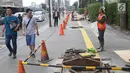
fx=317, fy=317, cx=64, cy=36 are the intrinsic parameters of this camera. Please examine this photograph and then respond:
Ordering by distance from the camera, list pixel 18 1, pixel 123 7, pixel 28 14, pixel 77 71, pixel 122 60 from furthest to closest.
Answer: pixel 18 1 → pixel 123 7 → pixel 28 14 → pixel 122 60 → pixel 77 71

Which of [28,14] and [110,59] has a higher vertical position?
[28,14]

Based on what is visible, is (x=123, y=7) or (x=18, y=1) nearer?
(x=123, y=7)

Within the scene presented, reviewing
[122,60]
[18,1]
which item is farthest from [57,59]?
[18,1]

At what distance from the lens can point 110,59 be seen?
10727 mm

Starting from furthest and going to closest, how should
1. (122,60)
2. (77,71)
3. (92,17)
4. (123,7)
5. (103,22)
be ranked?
(92,17)
(123,7)
(103,22)
(122,60)
(77,71)

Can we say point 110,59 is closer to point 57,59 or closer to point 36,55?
point 57,59

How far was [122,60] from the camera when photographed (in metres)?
10.7

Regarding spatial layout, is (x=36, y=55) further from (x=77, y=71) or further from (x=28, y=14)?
(x=77, y=71)

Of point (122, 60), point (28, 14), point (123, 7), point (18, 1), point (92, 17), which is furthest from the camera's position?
point (18, 1)

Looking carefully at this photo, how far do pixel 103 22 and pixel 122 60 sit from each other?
8.01 feet

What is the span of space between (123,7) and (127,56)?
11.3 m

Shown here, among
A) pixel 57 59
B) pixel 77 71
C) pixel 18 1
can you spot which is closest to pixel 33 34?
pixel 57 59

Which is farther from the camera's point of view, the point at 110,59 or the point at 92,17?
the point at 92,17

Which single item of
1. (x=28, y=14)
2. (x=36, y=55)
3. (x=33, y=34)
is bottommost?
(x=36, y=55)
